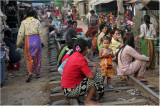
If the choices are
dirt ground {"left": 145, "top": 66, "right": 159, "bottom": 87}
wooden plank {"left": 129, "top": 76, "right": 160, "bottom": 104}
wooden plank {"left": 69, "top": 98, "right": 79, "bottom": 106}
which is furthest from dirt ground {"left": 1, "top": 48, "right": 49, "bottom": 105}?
dirt ground {"left": 145, "top": 66, "right": 159, "bottom": 87}

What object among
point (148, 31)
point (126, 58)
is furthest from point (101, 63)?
point (148, 31)

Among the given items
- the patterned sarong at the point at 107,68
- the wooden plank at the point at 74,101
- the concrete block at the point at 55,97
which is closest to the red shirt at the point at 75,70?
the wooden plank at the point at 74,101

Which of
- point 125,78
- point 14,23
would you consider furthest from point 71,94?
point 14,23

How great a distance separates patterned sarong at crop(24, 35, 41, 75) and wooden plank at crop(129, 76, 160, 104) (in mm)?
2795

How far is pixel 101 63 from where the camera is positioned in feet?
17.7

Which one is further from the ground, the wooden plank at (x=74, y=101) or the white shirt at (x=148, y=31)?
the white shirt at (x=148, y=31)

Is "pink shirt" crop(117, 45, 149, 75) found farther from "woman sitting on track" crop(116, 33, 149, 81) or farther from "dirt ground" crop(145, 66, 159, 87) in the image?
"dirt ground" crop(145, 66, 159, 87)

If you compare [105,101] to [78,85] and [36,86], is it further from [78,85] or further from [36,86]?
[36,86]

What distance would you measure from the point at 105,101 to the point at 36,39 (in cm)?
317

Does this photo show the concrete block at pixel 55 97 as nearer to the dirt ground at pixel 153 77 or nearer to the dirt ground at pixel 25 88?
the dirt ground at pixel 25 88

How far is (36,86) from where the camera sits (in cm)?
638

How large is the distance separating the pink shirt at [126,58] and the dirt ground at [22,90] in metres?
1.88

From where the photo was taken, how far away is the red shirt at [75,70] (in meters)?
3.92

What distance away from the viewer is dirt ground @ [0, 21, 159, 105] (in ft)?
17.5
